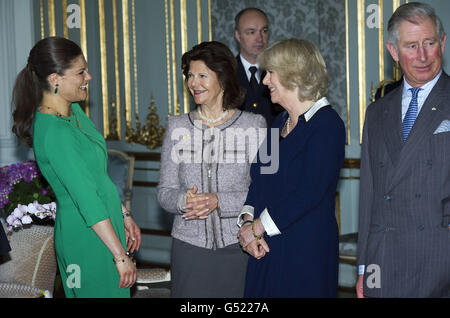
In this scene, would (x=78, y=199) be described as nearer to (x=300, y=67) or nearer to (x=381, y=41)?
(x=300, y=67)

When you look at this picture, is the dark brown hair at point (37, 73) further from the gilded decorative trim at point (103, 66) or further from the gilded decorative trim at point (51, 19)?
the gilded decorative trim at point (103, 66)

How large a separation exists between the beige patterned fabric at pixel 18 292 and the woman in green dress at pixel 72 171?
0.16 metres

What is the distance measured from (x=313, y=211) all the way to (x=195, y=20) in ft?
13.0

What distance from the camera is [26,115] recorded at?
235 centimetres

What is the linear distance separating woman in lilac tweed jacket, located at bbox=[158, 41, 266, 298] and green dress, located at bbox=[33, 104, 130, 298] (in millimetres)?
364

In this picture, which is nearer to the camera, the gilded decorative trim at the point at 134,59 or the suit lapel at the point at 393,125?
the suit lapel at the point at 393,125

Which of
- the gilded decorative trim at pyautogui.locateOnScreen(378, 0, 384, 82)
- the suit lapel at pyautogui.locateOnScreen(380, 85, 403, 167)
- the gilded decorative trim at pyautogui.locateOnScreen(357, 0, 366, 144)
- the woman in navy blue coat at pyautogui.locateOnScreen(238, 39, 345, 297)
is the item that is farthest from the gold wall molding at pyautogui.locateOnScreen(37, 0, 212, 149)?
the suit lapel at pyautogui.locateOnScreen(380, 85, 403, 167)

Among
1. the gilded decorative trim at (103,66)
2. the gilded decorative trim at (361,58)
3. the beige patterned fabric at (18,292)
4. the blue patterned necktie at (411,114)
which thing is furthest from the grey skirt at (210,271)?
the gilded decorative trim at (103,66)

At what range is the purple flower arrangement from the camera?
3.02m

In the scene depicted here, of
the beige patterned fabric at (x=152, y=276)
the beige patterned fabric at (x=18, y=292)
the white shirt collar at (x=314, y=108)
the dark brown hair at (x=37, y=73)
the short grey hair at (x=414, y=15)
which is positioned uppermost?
the short grey hair at (x=414, y=15)

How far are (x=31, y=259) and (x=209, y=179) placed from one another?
0.96m

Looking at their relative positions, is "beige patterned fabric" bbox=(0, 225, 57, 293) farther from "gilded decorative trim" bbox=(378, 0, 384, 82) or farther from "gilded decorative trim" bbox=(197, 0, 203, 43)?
"gilded decorative trim" bbox=(197, 0, 203, 43)

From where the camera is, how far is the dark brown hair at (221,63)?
2.71 meters
